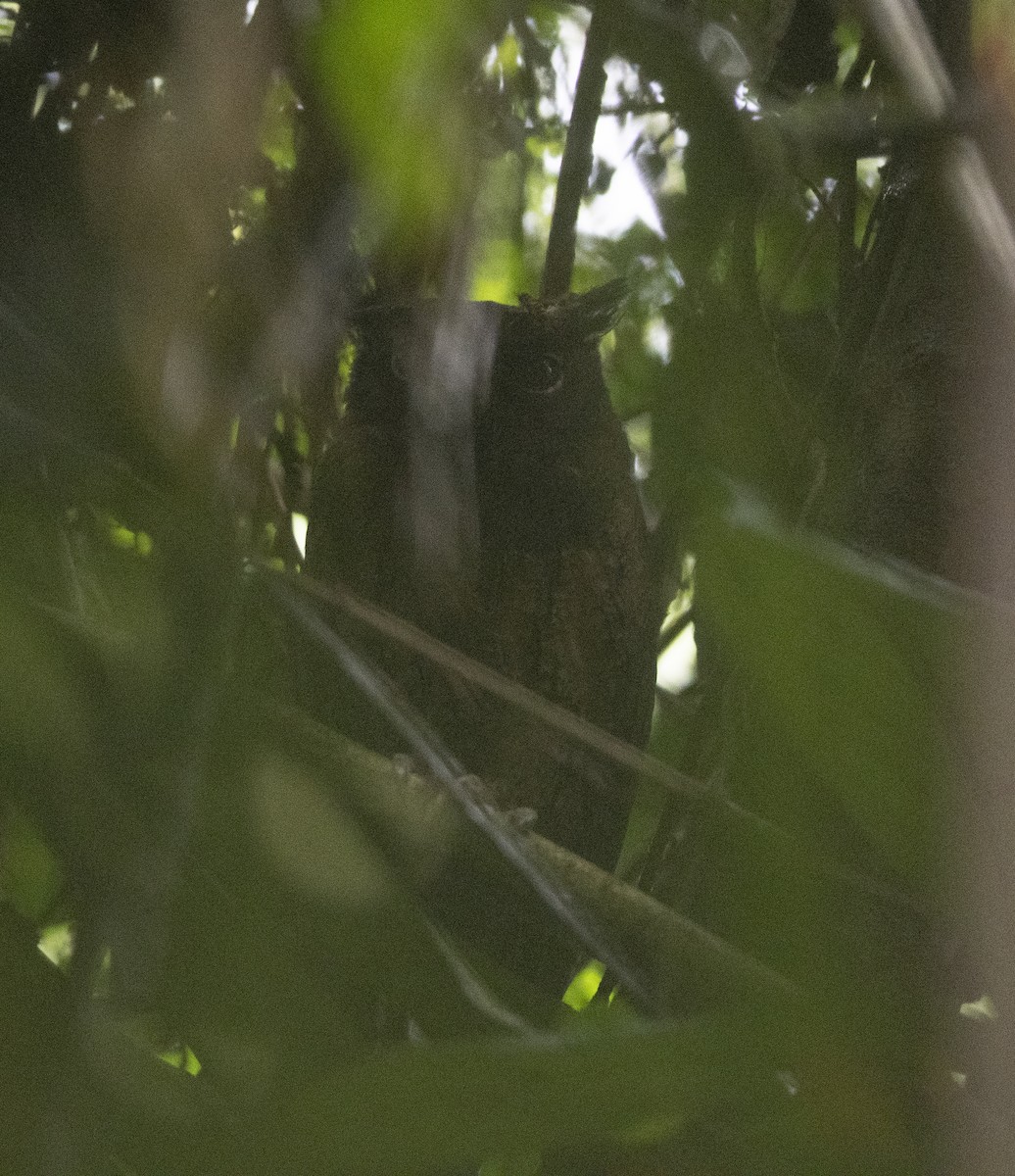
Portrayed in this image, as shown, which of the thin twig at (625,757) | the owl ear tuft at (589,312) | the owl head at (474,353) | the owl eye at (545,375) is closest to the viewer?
the thin twig at (625,757)

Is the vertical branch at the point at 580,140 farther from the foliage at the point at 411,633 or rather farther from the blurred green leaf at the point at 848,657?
the blurred green leaf at the point at 848,657

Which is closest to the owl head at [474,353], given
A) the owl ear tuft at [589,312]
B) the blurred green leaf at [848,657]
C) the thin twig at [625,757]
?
the owl ear tuft at [589,312]

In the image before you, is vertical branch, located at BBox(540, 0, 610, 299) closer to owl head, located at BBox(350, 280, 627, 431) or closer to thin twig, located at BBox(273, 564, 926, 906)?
owl head, located at BBox(350, 280, 627, 431)

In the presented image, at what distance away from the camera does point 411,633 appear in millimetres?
850

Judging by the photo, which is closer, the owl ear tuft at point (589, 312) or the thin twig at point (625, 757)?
the thin twig at point (625, 757)

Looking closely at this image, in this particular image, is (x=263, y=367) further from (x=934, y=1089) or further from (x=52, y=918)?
(x=934, y=1089)

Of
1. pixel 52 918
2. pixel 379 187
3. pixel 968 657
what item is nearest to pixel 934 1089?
pixel 968 657

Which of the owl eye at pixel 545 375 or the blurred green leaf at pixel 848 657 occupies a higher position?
the owl eye at pixel 545 375

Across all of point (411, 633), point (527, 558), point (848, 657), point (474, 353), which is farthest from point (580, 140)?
point (527, 558)

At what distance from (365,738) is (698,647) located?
1.80 feet

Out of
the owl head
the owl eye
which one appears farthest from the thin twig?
the owl eye

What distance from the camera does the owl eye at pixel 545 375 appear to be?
5.16 ft

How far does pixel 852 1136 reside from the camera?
59 cm

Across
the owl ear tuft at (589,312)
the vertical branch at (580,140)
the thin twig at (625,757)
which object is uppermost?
the owl ear tuft at (589,312)
